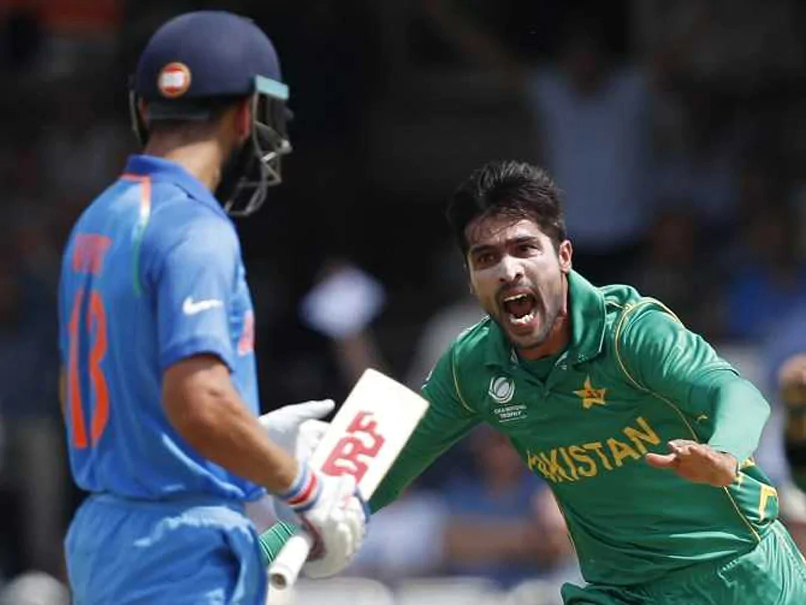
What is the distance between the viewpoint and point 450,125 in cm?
1178

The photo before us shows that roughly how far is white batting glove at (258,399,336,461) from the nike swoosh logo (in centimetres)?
50

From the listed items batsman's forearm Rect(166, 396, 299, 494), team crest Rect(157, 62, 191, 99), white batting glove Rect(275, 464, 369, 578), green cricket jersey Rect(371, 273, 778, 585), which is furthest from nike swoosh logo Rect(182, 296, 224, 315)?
green cricket jersey Rect(371, 273, 778, 585)

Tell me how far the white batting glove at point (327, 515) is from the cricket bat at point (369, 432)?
0.10 m

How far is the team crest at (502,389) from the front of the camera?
5.09 metres

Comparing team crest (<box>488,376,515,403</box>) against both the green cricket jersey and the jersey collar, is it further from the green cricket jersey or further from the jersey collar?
the jersey collar

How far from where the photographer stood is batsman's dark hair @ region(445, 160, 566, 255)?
497 cm

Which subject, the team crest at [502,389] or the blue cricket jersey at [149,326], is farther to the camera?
the team crest at [502,389]

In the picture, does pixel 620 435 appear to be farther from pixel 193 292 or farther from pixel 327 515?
pixel 193 292

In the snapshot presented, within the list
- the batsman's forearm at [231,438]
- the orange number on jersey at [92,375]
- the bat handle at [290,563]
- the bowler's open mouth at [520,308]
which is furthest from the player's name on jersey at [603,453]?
the orange number on jersey at [92,375]

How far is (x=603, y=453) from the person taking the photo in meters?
4.99

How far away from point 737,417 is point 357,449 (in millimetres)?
867

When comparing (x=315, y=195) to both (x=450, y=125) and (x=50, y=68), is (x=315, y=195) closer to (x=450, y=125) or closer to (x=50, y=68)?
(x=450, y=125)

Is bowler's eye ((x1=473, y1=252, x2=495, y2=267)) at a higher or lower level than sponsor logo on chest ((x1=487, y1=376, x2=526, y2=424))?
higher

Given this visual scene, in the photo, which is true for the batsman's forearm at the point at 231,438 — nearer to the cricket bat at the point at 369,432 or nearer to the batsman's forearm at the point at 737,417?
the cricket bat at the point at 369,432
